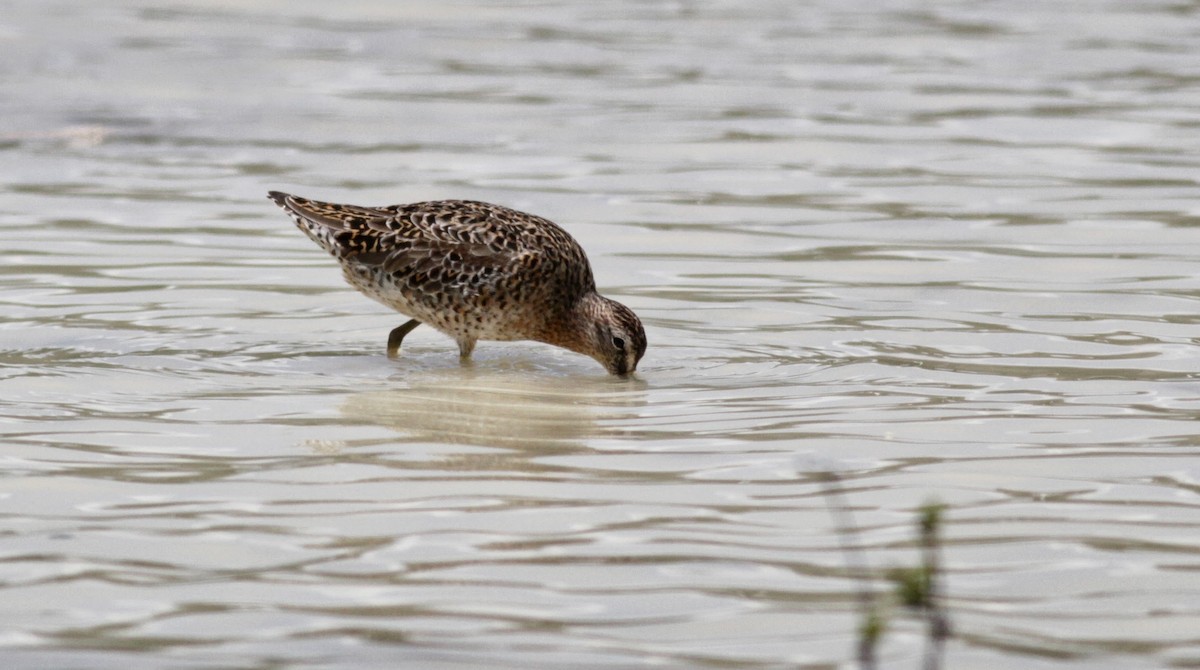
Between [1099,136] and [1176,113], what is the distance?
→ 3.63ft

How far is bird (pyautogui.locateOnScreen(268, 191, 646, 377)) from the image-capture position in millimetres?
9117

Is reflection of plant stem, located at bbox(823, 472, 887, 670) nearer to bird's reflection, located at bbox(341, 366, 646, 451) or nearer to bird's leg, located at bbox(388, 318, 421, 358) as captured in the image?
bird's reflection, located at bbox(341, 366, 646, 451)

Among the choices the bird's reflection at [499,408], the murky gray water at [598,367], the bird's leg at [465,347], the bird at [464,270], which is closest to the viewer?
the murky gray water at [598,367]

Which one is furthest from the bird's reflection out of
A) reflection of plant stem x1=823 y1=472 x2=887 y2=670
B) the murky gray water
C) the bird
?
reflection of plant stem x1=823 y1=472 x2=887 y2=670

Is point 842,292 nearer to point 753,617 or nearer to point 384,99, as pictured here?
point 753,617

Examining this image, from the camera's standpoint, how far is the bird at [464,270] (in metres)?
9.12

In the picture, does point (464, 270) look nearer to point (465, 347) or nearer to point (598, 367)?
point (465, 347)

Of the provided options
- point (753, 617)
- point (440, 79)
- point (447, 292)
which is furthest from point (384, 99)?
point (753, 617)

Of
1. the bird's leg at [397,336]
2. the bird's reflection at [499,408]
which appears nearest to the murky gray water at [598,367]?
the bird's reflection at [499,408]

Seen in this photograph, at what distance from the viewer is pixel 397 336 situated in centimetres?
928

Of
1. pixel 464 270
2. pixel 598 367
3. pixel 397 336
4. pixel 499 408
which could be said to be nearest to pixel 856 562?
pixel 499 408

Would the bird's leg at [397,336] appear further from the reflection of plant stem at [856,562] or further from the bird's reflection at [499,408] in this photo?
the reflection of plant stem at [856,562]

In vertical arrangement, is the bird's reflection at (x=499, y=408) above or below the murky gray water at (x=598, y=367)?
below

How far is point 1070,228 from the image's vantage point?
11.3 meters
